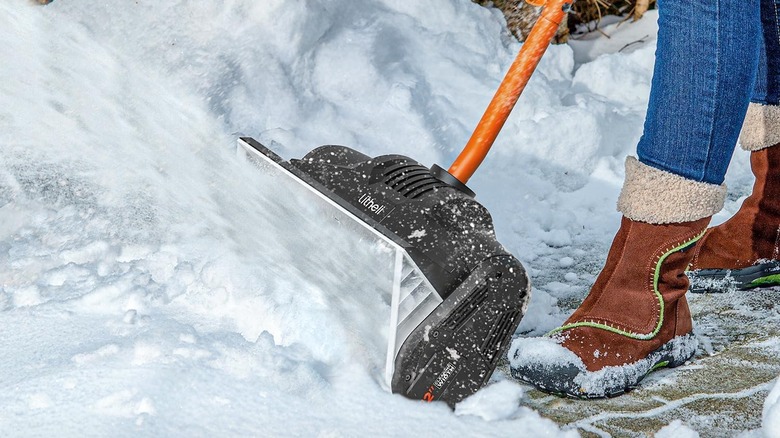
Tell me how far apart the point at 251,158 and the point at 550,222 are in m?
1.22

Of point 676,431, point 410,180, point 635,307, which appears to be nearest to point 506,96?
point 410,180

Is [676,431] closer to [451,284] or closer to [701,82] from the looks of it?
[451,284]

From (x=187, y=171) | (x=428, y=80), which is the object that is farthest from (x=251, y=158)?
(x=428, y=80)

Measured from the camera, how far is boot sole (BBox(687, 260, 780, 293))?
2.15m

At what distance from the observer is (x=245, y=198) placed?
5.81 ft

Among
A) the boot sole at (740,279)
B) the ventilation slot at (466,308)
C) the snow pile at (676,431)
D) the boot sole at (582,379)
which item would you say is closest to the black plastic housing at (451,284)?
the ventilation slot at (466,308)

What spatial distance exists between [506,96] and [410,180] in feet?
1.64

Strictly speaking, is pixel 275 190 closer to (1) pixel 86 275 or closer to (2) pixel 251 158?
(2) pixel 251 158

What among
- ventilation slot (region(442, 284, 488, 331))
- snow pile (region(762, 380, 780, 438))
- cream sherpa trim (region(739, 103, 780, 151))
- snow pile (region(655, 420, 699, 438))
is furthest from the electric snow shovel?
cream sherpa trim (region(739, 103, 780, 151))

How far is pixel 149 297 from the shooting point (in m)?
1.74

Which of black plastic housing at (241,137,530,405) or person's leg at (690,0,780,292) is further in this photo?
person's leg at (690,0,780,292)

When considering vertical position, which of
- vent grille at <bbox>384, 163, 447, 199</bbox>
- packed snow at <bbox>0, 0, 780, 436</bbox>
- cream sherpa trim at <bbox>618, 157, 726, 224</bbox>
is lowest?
packed snow at <bbox>0, 0, 780, 436</bbox>

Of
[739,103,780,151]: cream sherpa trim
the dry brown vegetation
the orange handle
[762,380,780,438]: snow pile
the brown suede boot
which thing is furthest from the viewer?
the dry brown vegetation

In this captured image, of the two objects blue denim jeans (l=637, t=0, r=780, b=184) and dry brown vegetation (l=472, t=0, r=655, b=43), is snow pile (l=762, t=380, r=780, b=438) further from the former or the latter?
dry brown vegetation (l=472, t=0, r=655, b=43)
